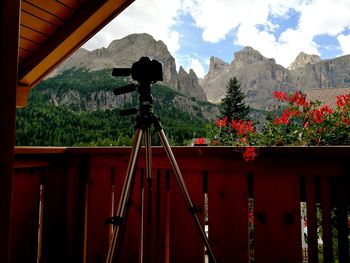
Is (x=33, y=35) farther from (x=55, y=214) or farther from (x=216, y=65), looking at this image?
(x=216, y=65)

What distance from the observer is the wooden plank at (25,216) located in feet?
4.58

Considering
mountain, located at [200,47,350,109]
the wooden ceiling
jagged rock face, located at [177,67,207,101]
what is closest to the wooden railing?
the wooden ceiling

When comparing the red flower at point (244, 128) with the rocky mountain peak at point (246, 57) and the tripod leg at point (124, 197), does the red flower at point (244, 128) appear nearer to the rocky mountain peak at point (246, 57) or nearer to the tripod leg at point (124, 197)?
the tripod leg at point (124, 197)

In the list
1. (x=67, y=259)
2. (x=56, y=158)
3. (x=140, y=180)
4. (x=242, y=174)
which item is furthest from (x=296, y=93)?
(x=67, y=259)

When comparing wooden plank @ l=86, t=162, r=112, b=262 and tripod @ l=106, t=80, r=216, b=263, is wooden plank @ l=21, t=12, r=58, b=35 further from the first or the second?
tripod @ l=106, t=80, r=216, b=263

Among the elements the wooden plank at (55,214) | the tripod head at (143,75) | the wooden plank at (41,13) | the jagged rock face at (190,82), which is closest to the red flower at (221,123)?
the tripod head at (143,75)

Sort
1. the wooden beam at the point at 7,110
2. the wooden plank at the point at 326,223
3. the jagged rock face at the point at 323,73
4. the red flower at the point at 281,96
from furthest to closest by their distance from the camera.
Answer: the jagged rock face at the point at 323,73 < the red flower at the point at 281,96 < the wooden plank at the point at 326,223 < the wooden beam at the point at 7,110

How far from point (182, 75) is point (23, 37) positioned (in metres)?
47.2

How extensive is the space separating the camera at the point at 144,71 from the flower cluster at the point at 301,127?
1.78 ft

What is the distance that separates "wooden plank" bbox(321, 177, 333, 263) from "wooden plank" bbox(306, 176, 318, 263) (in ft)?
0.11

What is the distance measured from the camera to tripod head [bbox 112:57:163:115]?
115 centimetres

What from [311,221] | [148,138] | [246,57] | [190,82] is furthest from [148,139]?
[246,57]

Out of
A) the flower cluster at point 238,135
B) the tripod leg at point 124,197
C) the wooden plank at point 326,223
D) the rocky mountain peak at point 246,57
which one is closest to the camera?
the tripod leg at point 124,197

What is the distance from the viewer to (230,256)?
125cm
